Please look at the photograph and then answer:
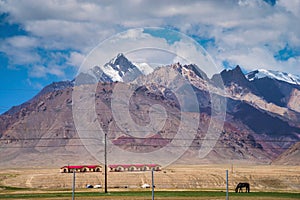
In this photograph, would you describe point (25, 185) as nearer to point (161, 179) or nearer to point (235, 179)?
point (161, 179)

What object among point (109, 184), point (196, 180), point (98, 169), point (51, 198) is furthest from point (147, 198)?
point (98, 169)

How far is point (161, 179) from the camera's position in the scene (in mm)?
127000

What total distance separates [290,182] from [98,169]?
62154 millimetres

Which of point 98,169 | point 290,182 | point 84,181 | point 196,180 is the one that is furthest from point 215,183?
point 98,169

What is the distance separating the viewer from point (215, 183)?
4887 inches

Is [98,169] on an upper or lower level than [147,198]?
upper

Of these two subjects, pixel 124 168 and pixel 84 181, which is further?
pixel 124 168

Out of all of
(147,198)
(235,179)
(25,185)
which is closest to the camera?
(147,198)

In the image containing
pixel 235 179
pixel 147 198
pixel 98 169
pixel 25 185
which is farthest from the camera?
pixel 98 169

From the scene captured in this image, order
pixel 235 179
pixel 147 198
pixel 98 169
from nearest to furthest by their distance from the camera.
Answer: pixel 147 198 < pixel 235 179 < pixel 98 169

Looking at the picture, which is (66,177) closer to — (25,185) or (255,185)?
(25,185)

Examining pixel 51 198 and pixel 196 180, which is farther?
pixel 196 180

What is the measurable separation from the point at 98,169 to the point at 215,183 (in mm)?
52705

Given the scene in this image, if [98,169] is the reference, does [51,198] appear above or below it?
below
